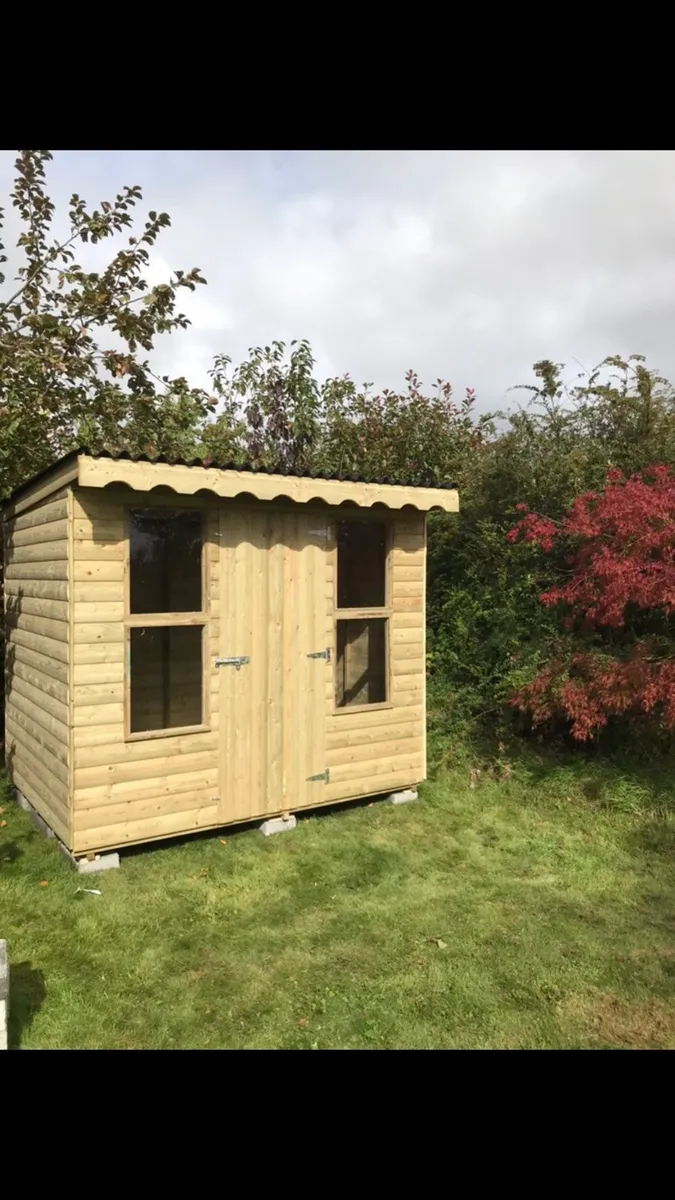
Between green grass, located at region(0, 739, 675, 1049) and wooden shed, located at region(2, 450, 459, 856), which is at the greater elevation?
wooden shed, located at region(2, 450, 459, 856)

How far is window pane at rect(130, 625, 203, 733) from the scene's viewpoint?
15.3ft

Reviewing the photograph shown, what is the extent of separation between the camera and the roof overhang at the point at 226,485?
4.25 meters

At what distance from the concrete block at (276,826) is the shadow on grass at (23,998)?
2.03 meters

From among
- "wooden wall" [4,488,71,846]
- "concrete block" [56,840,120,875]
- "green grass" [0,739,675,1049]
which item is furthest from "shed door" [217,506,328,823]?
"wooden wall" [4,488,71,846]

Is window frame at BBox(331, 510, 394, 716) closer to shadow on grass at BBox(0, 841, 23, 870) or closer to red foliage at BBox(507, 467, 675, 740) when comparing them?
red foliage at BBox(507, 467, 675, 740)

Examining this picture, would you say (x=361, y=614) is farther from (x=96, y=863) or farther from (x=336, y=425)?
(x=336, y=425)

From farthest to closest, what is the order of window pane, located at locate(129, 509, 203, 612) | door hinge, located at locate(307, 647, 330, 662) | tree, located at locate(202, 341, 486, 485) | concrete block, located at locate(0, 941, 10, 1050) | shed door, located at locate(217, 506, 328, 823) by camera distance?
tree, located at locate(202, 341, 486, 485) < door hinge, located at locate(307, 647, 330, 662) < shed door, located at locate(217, 506, 328, 823) < window pane, located at locate(129, 509, 203, 612) < concrete block, located at locate(0, 941, 10, 1050)

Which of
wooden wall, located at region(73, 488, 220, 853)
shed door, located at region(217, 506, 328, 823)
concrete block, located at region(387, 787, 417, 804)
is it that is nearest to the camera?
wooden wall, located at region(73, 488, 220, 853)

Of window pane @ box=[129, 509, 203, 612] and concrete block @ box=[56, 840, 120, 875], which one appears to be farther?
window pane @ box=[129, 509, 203, 612]
